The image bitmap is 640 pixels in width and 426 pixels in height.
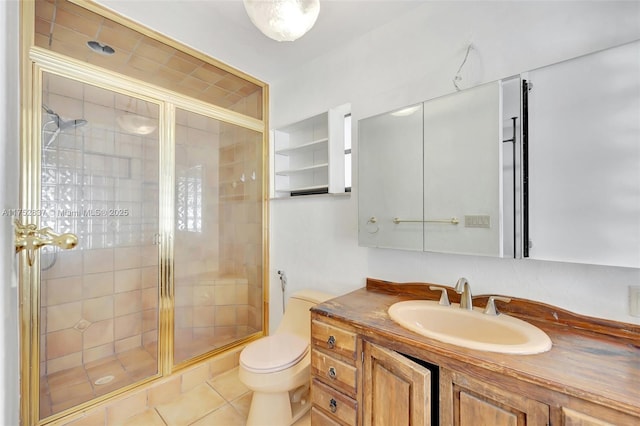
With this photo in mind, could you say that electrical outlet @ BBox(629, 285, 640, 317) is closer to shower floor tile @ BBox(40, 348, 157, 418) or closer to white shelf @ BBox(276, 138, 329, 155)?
white shelf @ BBox(276, 138, 329, 155)

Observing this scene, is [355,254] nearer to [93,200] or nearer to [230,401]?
[230,401]

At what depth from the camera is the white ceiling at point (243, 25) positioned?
5.30 feet

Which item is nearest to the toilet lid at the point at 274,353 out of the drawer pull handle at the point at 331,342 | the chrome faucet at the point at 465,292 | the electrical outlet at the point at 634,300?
the drawer pull handle at the point at 331,342

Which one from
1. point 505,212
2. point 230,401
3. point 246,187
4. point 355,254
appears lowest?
point 230,401

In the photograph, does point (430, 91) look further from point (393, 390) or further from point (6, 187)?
point (6, 187)

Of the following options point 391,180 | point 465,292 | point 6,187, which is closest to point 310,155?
point 391,180

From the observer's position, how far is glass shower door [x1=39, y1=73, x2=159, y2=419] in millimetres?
1540

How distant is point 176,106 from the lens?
202 cm

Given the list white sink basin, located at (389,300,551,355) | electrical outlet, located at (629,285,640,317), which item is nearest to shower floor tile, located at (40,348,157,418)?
white sink basin, located at (389,300,551,355)

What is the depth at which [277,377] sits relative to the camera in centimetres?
150

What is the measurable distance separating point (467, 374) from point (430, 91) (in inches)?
55.4

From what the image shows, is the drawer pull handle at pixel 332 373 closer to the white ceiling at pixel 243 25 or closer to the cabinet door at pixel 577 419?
the cabinet door at pixel 577 419

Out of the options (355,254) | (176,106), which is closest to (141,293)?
(176,106)

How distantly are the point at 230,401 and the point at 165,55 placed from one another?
250 cm
